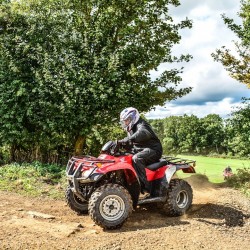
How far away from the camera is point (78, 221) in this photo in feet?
26.3

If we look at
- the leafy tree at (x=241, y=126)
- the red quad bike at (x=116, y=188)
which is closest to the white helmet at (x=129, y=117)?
the red quad bike at (x=116, y=188)

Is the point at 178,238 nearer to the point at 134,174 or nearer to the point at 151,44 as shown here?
the point at 134,174

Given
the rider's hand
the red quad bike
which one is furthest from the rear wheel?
the rider's hand

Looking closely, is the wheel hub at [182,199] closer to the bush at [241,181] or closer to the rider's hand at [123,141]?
the rider's hand at [123,141]

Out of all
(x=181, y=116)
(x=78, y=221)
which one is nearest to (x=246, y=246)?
(x=78, y=221)

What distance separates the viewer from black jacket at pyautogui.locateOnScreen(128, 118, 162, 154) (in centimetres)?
802

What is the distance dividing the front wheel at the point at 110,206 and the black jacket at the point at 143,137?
4.03ft

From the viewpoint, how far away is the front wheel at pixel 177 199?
838 cm

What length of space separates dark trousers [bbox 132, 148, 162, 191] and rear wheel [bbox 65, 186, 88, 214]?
5.14ft

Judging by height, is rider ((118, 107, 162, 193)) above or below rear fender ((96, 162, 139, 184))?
above

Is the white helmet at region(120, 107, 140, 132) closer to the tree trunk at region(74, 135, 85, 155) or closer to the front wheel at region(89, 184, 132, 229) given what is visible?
the front wheel at region(89, 184, 132, 229)

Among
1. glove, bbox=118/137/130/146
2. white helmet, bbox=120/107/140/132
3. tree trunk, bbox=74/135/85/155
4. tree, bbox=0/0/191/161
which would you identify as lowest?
tree trunk, bbox=74/135/85/155

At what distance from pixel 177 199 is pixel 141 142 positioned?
179 cm

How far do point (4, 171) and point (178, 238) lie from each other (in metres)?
8.94
